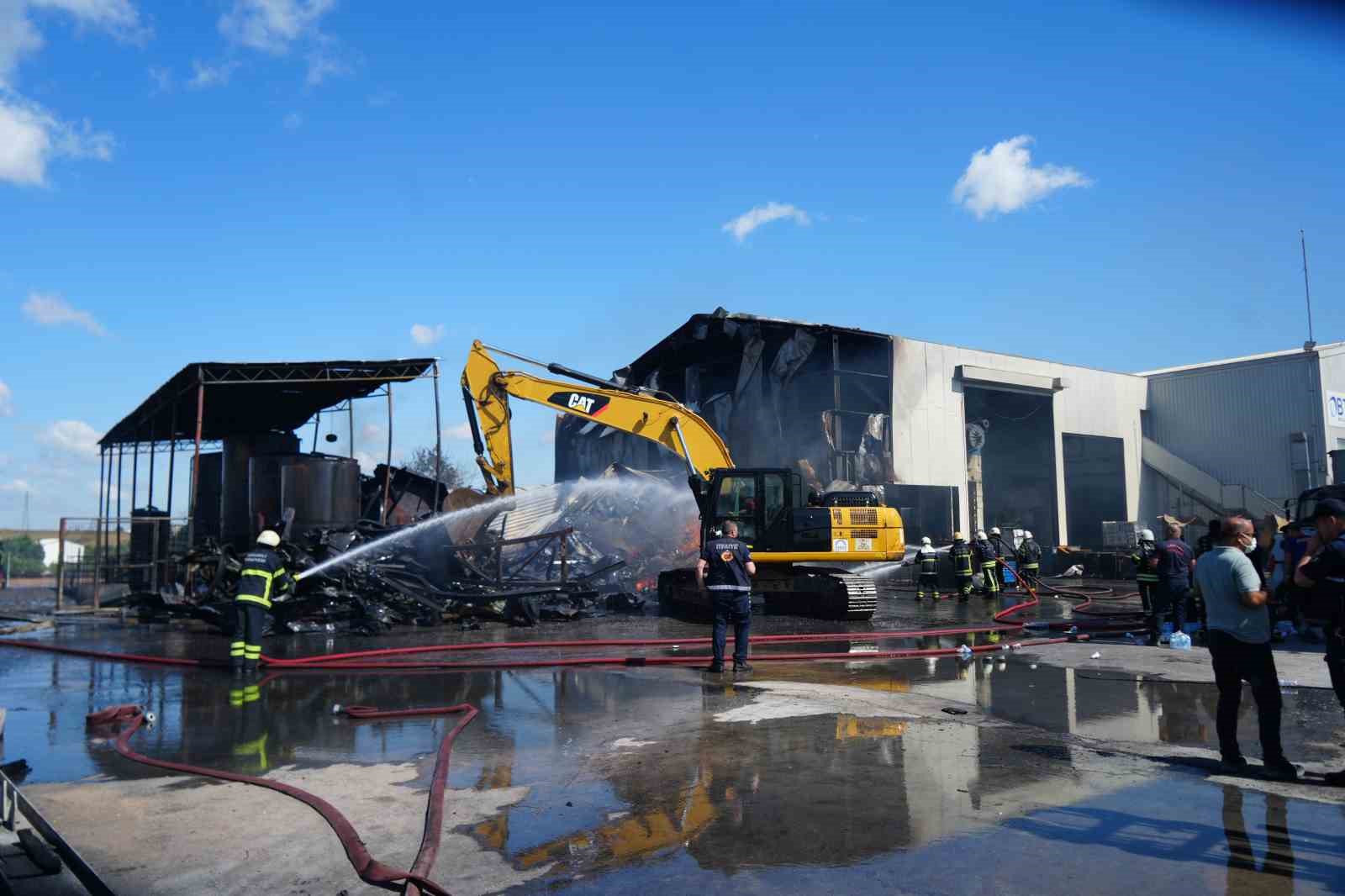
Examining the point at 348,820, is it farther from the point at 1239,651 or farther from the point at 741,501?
the point at 741,501

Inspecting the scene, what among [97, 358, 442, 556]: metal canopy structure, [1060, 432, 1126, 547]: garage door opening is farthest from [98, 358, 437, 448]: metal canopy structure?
[1060, 432, 1126, 547]: garage door opening

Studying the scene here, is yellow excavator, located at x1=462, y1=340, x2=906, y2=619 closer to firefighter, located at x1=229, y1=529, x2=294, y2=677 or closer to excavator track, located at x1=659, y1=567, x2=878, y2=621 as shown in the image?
excavator track, located at x1=659, y1=567, x2=878, y2=621

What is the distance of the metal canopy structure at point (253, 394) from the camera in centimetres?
1961

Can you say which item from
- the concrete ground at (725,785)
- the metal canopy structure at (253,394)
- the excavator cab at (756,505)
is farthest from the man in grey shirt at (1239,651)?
the metal canopy structure at (253,394)

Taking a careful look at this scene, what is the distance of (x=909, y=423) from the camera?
28.4 meters

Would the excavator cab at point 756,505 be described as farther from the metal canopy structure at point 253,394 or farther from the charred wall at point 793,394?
the charred wall at point 793,394

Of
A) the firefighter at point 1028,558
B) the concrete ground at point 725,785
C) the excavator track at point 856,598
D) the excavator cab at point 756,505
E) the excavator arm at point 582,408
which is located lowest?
the concrete ground at point 725,785

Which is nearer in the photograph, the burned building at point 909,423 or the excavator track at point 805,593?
the excavator track at point 805,593

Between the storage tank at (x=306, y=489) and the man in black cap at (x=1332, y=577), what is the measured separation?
1746 centimetres

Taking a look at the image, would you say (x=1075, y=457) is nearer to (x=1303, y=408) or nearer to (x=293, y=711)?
(x=1303, y=408)

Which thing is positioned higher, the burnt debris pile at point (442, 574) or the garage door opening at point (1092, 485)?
the garage door opening at point (1092, 485)

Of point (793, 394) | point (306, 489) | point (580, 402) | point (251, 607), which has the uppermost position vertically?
point (793, 394)

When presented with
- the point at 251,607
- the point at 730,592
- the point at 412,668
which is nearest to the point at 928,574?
the point at 730,592

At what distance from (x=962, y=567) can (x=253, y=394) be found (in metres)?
17.5
